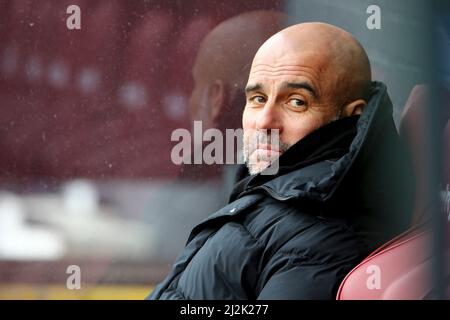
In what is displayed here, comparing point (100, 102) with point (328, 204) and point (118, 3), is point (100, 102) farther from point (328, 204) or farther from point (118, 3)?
point (328, 204)

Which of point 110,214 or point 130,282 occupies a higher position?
point 110,214

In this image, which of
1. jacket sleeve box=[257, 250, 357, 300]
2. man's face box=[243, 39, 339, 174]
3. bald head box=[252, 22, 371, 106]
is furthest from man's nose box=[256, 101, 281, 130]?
jacket sleeve box=[257, 250, 357, 300]

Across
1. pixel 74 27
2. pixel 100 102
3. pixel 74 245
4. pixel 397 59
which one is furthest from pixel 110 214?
pixel 397 59

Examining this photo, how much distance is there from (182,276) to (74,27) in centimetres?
64

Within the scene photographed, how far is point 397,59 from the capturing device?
2.21 meters

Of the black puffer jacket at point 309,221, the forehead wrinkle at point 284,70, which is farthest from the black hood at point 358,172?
the forehead wrinkle at point 284,70

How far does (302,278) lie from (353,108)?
485mm

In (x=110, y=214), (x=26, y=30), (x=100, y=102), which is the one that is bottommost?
(x=110, y=214)

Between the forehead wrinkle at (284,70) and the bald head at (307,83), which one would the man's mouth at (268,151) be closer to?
the bald head at (307,83)

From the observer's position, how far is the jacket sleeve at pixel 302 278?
6.61ft

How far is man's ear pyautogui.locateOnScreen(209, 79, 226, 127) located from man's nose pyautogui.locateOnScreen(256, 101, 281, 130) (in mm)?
129

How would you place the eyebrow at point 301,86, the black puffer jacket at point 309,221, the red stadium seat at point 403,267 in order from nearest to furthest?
the red stadium seat at point 403,267, the black puffer jacket at point 309,221, the eyebrow at point 301,86

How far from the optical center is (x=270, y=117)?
7.54 feet

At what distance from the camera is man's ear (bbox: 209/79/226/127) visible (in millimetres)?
2379
